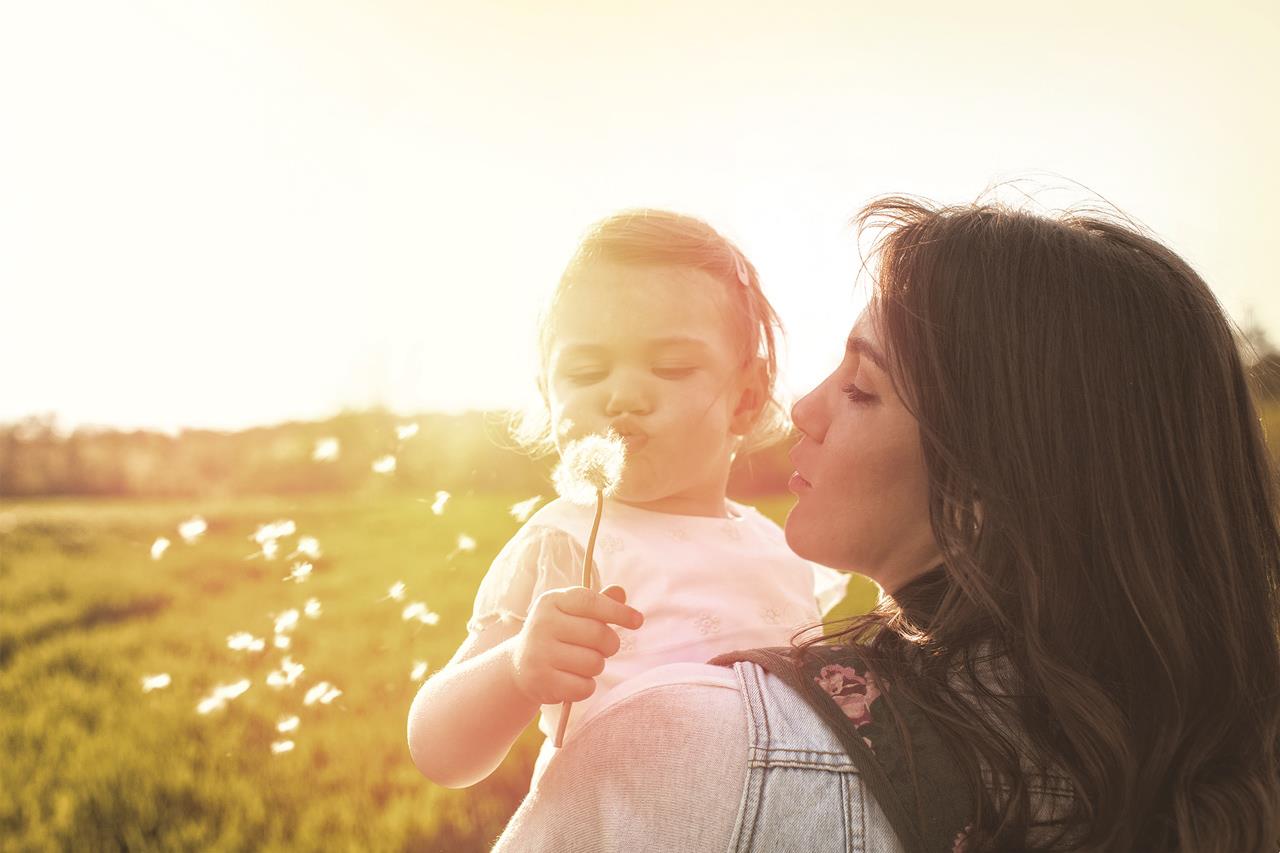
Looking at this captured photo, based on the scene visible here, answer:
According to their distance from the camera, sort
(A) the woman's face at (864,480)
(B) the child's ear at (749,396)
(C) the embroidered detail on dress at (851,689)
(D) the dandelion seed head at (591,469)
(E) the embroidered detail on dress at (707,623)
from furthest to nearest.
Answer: (B) the child's ear at (749,396)
(E) the embroidered detail on dress at (707,623)
(D) the dandelion seed head at (591,469)
(A) the woman's face at (864,480)
(C) the embroidered detail on dress at (851,689)

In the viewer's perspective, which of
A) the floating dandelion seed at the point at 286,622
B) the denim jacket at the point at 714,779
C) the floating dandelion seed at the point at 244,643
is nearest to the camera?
the denim jacket at the point at 714,779

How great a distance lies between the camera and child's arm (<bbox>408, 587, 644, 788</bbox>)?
1.76 meters

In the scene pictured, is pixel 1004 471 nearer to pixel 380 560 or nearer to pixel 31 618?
pixel 380 560

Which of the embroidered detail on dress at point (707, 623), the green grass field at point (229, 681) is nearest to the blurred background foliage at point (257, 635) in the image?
the green grass field at point (229, 681)

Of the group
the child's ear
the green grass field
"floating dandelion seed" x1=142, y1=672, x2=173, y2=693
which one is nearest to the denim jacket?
the child's ear

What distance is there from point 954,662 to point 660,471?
1204 mm

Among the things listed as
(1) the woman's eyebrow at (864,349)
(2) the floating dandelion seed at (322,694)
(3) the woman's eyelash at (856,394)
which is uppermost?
(1) the woman's eyebrow at (864,349)

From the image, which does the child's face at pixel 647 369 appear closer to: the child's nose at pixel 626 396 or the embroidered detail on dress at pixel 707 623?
the child's nose at pixel 626 396

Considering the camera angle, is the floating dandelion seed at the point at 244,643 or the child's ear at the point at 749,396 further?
the floating dandelion seed at the point at 244,643

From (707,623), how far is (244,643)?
5.12m

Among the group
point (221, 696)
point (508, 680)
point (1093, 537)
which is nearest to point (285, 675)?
point (221, 696)

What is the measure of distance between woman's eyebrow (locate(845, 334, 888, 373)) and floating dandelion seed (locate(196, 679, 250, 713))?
5.00m

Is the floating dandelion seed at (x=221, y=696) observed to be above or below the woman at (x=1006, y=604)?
below

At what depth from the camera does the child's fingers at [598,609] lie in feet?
5.74
